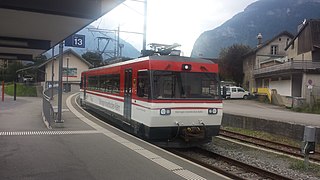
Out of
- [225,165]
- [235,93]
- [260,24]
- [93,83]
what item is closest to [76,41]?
[93,83]

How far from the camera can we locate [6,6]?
6504 mm

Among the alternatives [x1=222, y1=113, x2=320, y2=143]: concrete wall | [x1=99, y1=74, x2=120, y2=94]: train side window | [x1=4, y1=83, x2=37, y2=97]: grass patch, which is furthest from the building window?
[x1=99, y1=74, x2=120, y2=94]: train side window

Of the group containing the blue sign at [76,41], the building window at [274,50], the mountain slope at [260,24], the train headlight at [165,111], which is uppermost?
the mountain slope at [260,24]

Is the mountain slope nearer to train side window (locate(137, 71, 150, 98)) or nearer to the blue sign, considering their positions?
the blue sign

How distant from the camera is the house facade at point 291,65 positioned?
43.7 metres

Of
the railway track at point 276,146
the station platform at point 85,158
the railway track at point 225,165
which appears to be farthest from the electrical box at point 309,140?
the station platform at point 85,158

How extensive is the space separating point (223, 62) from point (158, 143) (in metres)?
58.4

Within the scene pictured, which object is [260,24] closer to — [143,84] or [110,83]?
[110,83]

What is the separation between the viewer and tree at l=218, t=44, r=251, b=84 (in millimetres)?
68375

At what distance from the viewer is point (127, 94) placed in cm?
1370

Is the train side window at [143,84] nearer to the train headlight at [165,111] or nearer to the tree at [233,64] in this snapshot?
the train headlight at [165,111]

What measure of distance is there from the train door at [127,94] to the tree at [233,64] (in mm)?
55359

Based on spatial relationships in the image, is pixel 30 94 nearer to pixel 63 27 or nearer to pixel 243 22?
pixel 63 27

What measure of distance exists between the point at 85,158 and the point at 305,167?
5.71m
